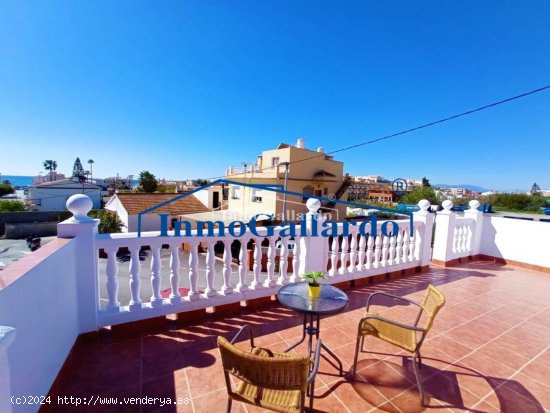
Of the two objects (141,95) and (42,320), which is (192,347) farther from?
(141,95)

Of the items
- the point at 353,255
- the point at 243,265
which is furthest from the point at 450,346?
the point at 243,265

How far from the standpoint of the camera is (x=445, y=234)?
608cm

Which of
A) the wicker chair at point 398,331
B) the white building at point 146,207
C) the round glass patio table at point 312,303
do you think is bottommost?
the white building at point 146,207

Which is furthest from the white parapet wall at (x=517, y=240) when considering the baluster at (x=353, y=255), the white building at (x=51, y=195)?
the white building at (x=51, y=195)

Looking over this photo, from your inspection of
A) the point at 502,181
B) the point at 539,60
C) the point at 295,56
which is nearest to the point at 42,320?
the point at 539,60

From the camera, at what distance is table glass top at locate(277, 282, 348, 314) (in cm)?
213

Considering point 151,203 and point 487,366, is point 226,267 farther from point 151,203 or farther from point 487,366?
point 151,203

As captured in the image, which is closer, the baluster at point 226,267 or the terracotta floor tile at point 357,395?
the terracotta floor tile at point 357,395

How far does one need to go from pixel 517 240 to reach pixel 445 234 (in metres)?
2.04

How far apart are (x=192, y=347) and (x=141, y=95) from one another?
1567 centimetres

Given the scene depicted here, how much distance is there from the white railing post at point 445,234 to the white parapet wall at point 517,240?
1.55 metres

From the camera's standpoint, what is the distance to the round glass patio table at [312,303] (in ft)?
6.96

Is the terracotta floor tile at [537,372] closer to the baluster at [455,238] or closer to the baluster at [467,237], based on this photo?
the baluster at [455,238]

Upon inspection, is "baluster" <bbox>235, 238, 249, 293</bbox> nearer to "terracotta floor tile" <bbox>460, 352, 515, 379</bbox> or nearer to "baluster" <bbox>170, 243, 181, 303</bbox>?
"baluster" <bbox>170, 243, 181, 303</bbox>
